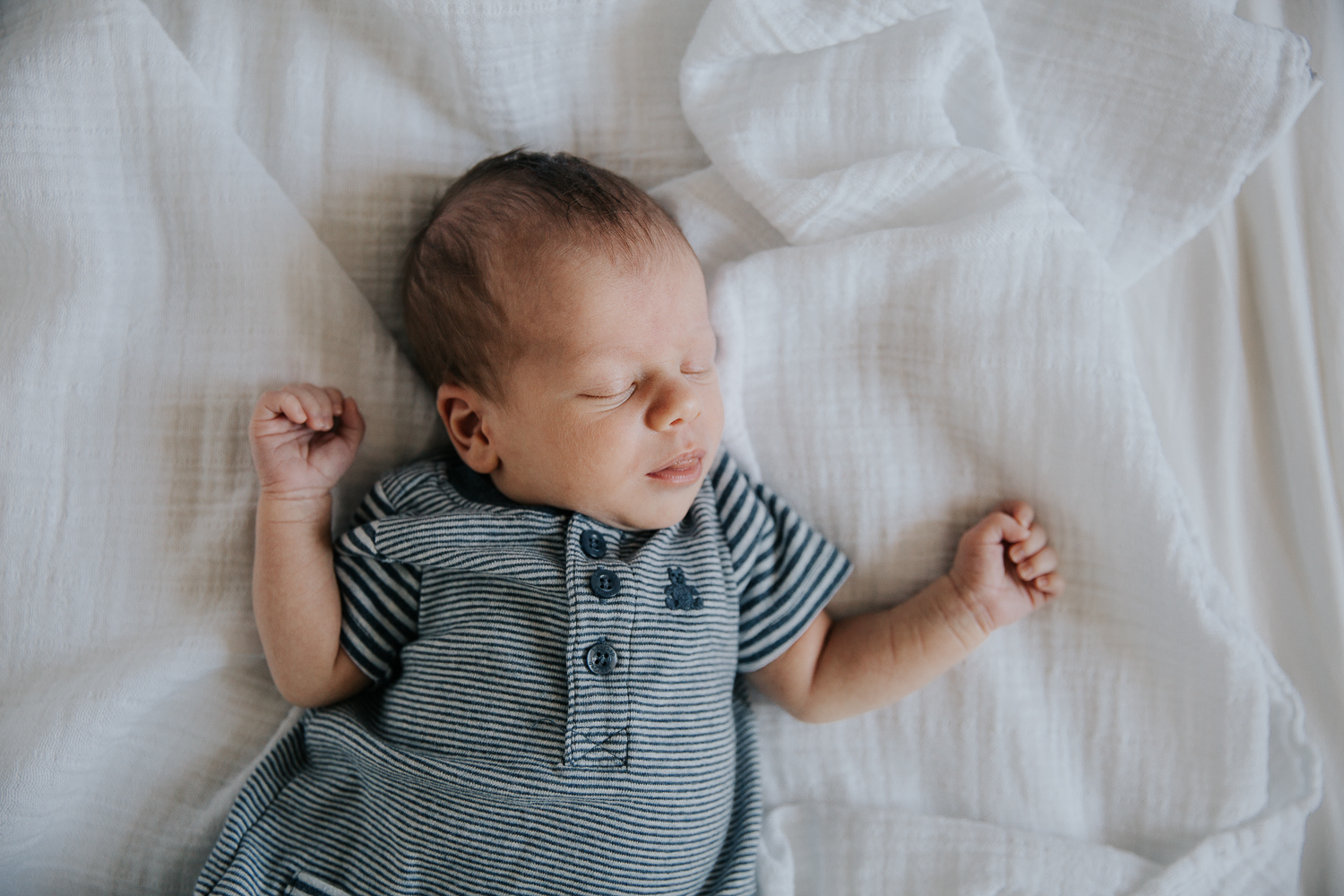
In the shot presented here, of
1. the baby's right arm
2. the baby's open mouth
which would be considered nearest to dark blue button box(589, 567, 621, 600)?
the baby's open mouth

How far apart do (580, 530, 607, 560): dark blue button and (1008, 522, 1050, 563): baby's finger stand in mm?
525

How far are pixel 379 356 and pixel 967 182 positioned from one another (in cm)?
83

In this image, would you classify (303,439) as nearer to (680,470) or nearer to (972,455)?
(680,470)

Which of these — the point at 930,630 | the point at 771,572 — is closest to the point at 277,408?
the point at 771,572

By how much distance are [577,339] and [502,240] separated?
155mm

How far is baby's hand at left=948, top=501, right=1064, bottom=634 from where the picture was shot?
1.14 meters

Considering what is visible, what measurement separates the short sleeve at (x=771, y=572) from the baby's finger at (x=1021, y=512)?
221mm

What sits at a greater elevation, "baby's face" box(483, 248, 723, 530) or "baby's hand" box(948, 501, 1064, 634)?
"baby's face" box(483, 248, 723, 530)

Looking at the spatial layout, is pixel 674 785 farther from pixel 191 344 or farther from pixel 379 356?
pixel 191 344

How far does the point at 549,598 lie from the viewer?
1.09m

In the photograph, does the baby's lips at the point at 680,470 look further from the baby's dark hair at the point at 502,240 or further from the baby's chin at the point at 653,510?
the baby's dark hair at the point at 502,240

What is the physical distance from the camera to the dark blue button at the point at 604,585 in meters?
1.05

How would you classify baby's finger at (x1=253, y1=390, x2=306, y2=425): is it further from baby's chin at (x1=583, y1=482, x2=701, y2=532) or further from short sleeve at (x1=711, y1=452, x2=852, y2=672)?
short sleeve at (x1=711, y1=452, x2=852, y2=672)

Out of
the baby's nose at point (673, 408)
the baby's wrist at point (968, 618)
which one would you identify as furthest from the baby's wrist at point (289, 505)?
the baby's wrist at point (968, 618)
